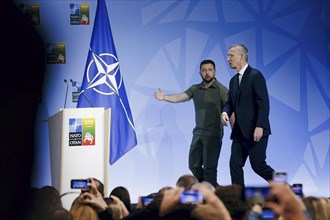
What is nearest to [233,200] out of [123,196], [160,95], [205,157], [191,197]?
[191,197]

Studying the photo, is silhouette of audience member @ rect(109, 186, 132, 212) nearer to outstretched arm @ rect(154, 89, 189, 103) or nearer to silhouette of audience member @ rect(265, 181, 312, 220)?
silhouette of audience member @ rect(265, 181, 312, 220)

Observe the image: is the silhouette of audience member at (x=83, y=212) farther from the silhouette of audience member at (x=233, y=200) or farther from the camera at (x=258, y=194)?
the camera at (x=258, y=194)

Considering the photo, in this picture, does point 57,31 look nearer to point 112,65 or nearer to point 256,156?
point 256,156

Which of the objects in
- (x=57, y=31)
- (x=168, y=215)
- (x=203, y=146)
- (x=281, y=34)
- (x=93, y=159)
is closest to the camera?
(x=57, y=31)

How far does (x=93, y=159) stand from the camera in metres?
4.70

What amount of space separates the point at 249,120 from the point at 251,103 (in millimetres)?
153

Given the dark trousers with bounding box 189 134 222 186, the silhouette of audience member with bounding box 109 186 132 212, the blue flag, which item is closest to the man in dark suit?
the dark trousers with bounding box 189 134 222 186

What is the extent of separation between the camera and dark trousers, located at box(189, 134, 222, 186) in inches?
218

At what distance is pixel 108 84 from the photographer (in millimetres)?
5914

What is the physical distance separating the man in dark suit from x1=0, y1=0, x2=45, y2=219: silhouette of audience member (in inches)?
174

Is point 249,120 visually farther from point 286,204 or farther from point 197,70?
point 286,204

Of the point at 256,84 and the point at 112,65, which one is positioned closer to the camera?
the point at 256,84

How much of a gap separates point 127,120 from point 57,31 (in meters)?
5.63

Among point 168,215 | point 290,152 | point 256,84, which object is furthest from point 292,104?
point 168,215
